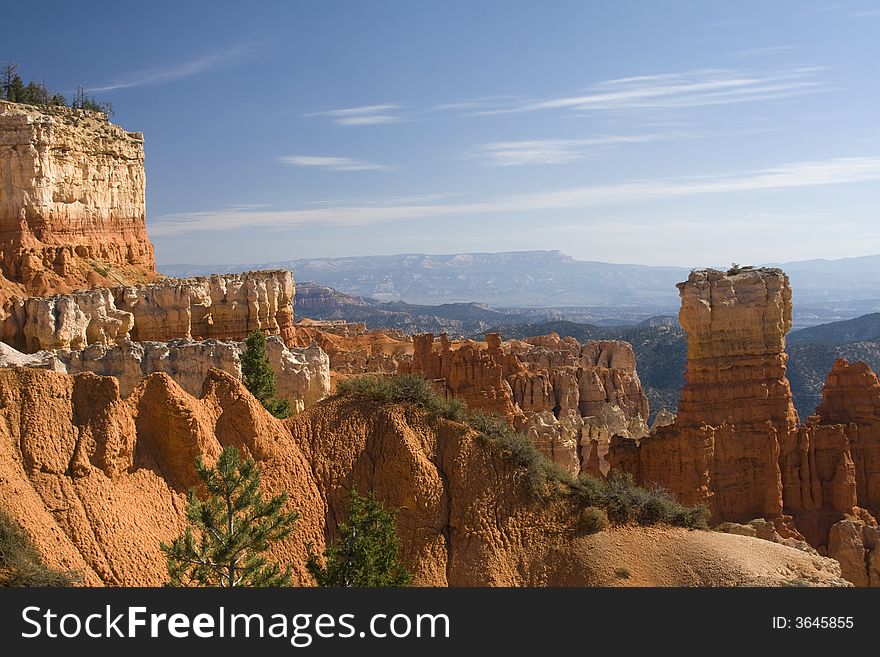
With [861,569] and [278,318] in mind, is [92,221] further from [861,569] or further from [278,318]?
[861,569]

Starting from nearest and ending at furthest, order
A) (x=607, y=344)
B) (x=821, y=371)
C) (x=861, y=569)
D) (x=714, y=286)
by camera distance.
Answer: (x=861, y=569) → (x=714, y=286) → (x=607, y=344) → (x=821, y=371)

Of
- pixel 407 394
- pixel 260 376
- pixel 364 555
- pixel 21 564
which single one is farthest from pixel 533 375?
pixel 21 564

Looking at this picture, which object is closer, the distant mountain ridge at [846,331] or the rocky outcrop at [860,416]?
the rocky outcrop at [860,416]

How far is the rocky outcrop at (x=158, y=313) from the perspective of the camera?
34719 mm

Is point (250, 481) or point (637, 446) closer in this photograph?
point (250, 481)

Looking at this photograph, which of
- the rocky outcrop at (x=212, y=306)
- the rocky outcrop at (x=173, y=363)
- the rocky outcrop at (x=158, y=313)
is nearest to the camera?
the rocky outcrop at (x=173, y=363)

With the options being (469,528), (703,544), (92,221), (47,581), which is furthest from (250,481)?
(92,221)

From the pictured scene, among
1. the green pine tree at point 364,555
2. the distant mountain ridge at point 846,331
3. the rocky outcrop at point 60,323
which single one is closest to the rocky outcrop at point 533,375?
the rocky outcrop at point 60,323

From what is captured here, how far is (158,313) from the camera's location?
138ft

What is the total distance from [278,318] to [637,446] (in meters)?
22.4

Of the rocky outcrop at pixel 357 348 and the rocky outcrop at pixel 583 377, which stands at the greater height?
the rocky outcrop at pixel 357 348

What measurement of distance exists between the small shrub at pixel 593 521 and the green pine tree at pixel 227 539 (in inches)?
244

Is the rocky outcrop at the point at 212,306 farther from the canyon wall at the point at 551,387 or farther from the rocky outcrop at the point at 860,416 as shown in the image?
the rocky outcrop at the point at 860,416

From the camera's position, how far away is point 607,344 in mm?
76438
